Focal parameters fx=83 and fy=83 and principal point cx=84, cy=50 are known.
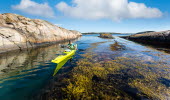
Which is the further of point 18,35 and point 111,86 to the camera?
point 18,35

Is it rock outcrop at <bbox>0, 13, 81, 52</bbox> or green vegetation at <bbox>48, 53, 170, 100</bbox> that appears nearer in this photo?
green vegetation at <bbox>48, 53, 170, 100</bbox>

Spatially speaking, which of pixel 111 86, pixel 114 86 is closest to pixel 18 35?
pixel 111 86

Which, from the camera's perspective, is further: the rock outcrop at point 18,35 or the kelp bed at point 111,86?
the rock outcrop at point 18,35

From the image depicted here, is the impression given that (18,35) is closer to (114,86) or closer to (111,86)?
(111,86)

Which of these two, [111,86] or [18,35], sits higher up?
[18,35]

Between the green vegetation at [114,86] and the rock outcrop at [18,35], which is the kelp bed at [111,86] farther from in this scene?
the rock outcrop at [18,35]

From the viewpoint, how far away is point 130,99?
18.7 ft

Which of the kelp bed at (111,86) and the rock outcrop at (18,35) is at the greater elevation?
the rock outcrop at (18,35)

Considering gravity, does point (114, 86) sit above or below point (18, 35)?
below

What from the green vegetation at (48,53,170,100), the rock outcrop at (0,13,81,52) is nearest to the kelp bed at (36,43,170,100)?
the green vegetation at (48,53,170,100)

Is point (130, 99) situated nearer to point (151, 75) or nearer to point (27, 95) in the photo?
point (151, 75)

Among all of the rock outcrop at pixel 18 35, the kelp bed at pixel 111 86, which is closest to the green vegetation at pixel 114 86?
the kelp bed at pixel 111 86

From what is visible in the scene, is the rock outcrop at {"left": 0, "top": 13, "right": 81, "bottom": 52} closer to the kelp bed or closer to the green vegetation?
the kelp bed

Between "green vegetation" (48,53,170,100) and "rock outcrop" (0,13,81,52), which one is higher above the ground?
"rock outcrop" (0,13,81,52)
